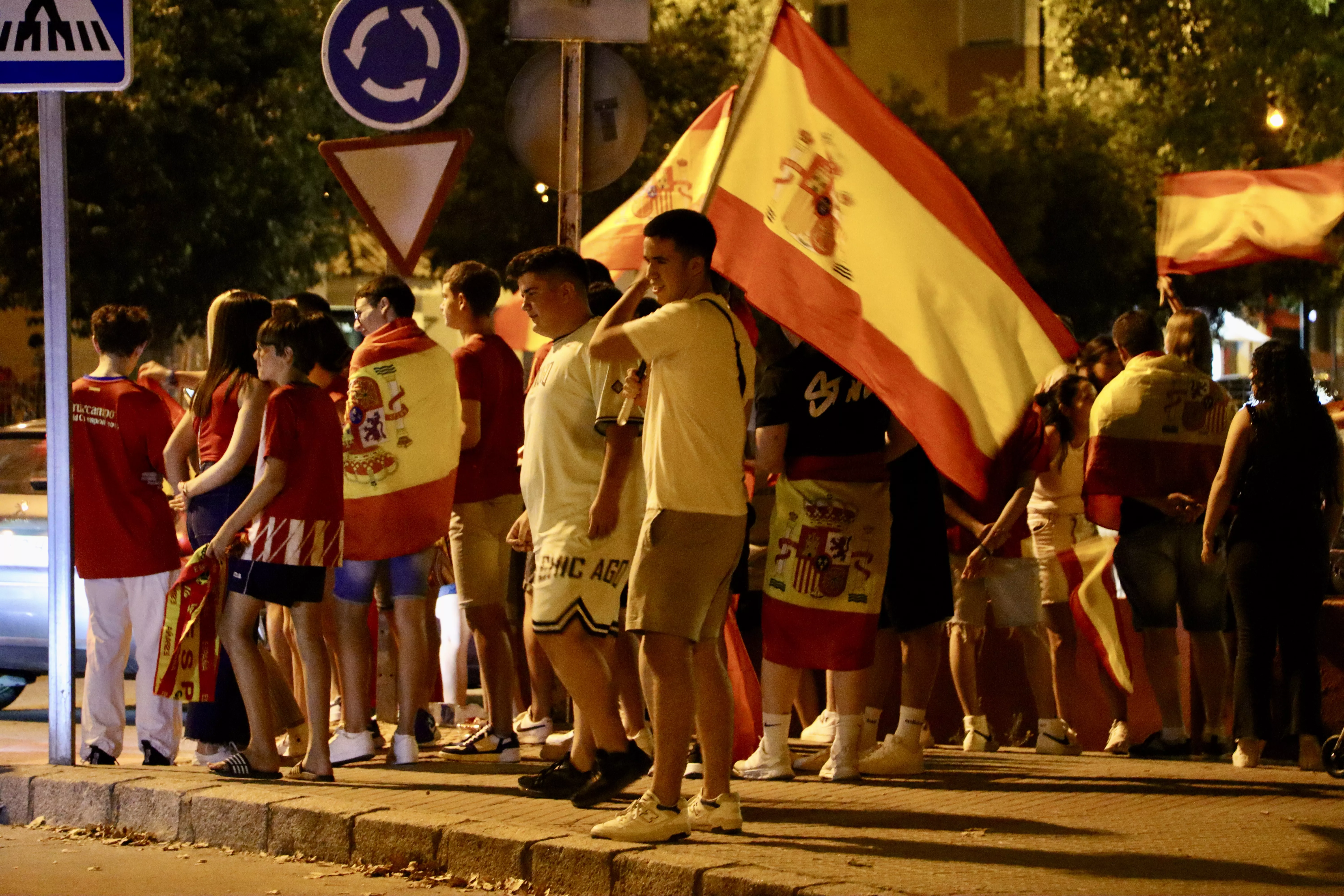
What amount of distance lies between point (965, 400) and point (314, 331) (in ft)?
8.82

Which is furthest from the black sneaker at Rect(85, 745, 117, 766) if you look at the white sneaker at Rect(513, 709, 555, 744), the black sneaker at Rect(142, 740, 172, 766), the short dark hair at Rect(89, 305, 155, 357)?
the white sneaker at Rect(513, 709, 555, 744)

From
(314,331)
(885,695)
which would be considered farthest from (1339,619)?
(314,331)

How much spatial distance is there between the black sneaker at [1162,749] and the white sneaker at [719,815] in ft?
9.36

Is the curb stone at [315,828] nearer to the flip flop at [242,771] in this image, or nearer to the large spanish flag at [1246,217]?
the flip flop at [242,771]

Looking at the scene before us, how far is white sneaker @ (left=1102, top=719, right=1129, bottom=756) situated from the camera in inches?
345

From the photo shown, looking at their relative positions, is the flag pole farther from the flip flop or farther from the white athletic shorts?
the flip flop

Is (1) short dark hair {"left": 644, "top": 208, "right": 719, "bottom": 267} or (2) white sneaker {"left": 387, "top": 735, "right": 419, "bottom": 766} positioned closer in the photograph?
(1) short dark hair {"left": 644, "top": 208, "right": 719, "bottom": 267}

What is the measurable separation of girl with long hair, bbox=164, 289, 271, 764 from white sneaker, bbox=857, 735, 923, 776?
2543 millimetres

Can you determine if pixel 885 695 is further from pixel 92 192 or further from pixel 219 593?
pixel 92 192

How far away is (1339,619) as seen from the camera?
8.52 m

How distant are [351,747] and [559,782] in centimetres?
128

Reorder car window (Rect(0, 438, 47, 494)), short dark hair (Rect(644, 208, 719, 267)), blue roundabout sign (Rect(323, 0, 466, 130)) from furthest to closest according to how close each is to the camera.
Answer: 1. car window (Rect(0, 438, 47, 494))
2. blue roundabout sign (Rect(323, 0, 466, 130))
3. short dark hair (Rect(644, 208, 719, 267))

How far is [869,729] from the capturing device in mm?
7898

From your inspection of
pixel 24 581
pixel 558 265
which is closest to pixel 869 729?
pixel 558 265
